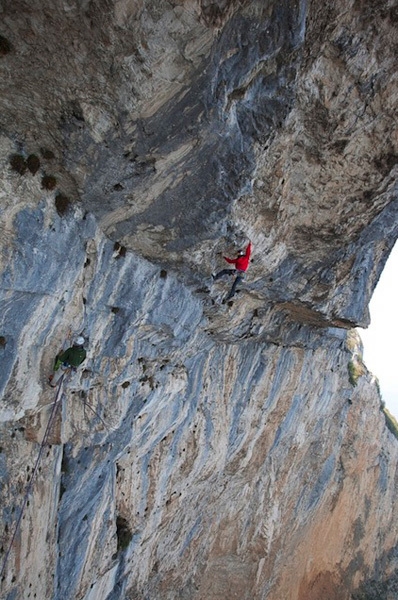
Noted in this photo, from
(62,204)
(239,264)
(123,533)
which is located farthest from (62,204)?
(123,533)

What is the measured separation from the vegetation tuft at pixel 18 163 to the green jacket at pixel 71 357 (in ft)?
12.5

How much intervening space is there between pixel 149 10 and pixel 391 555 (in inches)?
1678

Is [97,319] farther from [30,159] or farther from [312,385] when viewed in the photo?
[312,385]

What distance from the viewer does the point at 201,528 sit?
19469mm

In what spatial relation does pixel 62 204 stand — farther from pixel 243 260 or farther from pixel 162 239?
pixel 243 260

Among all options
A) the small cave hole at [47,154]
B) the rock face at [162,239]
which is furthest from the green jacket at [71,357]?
the small cave hole at [47,154]

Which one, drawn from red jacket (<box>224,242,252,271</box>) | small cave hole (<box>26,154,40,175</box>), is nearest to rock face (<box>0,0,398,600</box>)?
small cave hole (<box>26,154,40,175</box>)

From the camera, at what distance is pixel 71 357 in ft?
29.0

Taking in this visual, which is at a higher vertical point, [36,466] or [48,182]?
[48,182]

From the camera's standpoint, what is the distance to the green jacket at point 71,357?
28.9 feet

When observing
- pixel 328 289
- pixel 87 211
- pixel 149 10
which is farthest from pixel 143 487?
pixel 149 10

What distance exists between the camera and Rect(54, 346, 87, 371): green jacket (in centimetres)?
882

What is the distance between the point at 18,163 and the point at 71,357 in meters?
4.10

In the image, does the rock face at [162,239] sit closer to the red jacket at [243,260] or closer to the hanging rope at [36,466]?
the hanging rope at [36,466]
